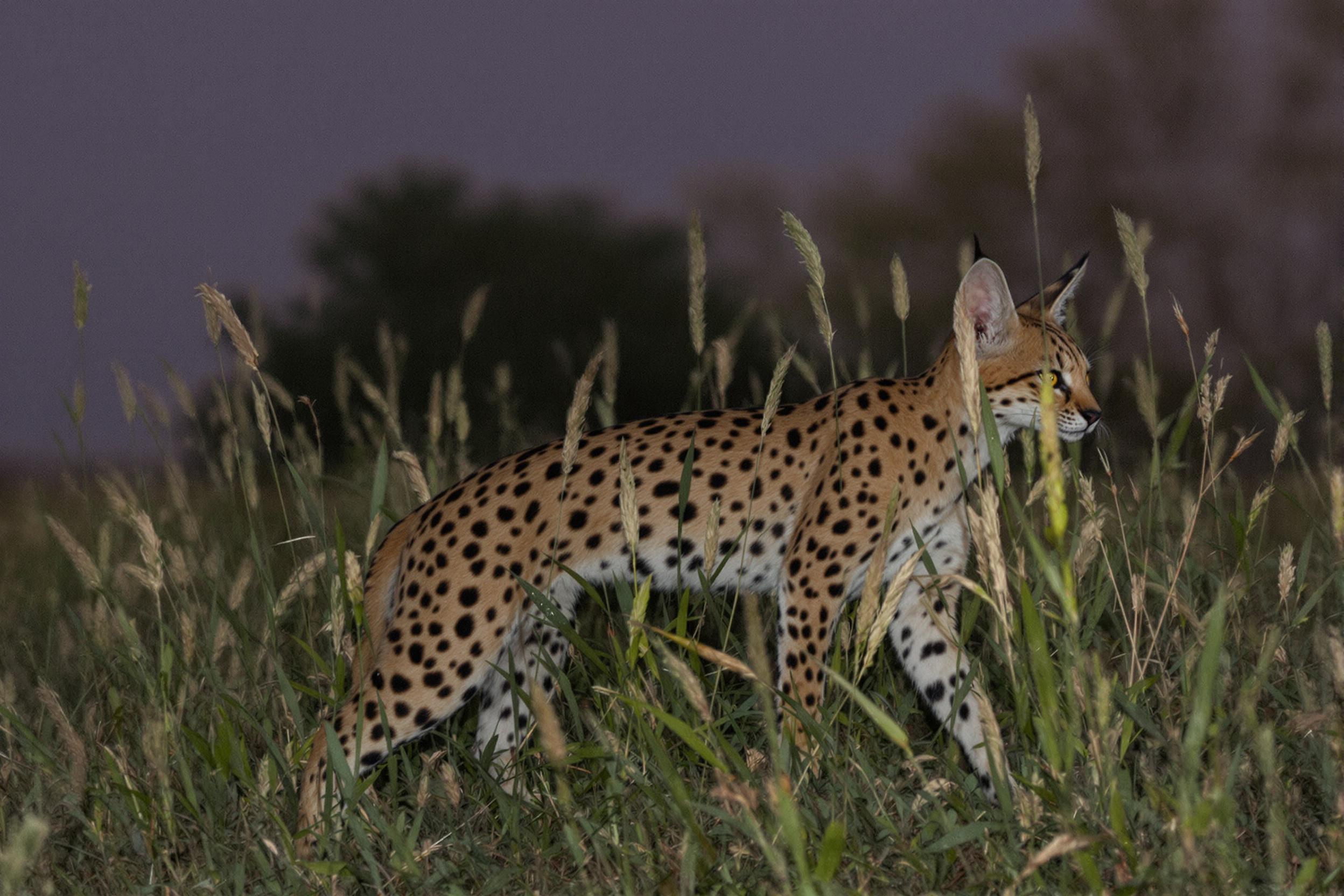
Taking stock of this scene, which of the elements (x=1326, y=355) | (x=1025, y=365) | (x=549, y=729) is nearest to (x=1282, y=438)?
(x=1326, y=355)

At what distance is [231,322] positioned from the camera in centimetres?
288

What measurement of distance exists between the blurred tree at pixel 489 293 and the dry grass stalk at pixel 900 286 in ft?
38.8

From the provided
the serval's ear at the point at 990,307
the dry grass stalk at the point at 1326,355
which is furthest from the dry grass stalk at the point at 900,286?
the dry grass stalk at the point at 1326,355

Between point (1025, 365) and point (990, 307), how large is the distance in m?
0.23

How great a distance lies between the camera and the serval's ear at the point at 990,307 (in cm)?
365

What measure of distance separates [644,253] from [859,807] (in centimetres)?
1528

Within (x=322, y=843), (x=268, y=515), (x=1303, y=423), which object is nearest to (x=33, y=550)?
(x=268, y=515)

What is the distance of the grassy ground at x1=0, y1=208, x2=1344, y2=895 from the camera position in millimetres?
2164

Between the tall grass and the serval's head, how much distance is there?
0.35 m

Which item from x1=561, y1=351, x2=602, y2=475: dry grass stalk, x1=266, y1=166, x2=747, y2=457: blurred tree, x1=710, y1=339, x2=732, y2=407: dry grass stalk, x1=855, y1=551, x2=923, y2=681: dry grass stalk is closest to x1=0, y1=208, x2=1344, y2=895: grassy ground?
x1=855, y1=551, x2=923, y2=681: dry grass stalk

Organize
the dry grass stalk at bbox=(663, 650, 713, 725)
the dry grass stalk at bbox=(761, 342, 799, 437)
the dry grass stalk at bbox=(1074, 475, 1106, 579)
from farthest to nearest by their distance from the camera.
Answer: the dry grass stalk at bbox=(1074, 475, 1106, 579) → the dry grass stalk at bbox=(761, 342, 799, 437) → the dry grass stalk at bbox=(663, 650, 713, 725)

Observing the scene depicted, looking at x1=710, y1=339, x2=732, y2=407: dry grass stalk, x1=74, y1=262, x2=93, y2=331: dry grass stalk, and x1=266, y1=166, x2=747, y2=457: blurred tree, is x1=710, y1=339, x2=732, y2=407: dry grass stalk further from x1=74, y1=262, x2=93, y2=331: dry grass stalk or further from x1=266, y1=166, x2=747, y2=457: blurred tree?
x1=266, y1=166, x2=747, y2=457: blurred tree

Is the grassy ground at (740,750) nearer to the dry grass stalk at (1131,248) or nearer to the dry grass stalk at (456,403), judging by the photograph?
the dry grass stalk at (456,403)

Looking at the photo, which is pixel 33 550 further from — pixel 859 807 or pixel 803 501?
pixel 859 807
